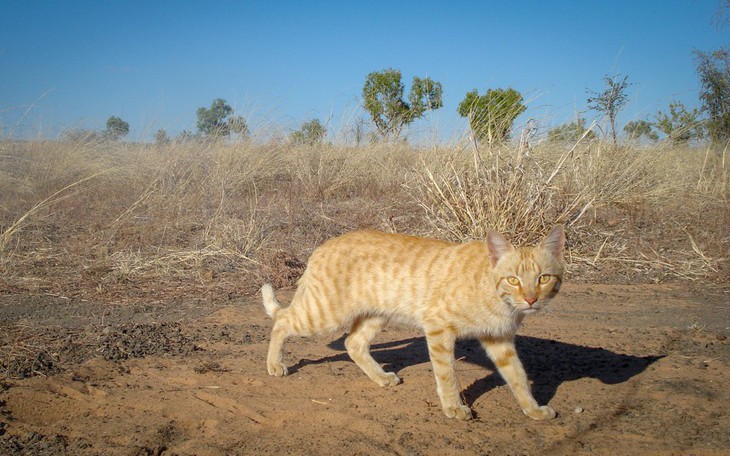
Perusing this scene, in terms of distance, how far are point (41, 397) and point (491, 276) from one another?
2.81m

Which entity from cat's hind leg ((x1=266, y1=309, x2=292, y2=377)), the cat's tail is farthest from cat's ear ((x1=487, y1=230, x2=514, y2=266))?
the cat's tail

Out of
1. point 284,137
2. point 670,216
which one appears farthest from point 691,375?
point 284,137

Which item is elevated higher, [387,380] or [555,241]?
[555,241]

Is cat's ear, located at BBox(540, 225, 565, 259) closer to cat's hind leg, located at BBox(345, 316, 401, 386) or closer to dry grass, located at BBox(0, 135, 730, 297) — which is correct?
cat's hind leg, located at BBox(345, 316, 401, 386)

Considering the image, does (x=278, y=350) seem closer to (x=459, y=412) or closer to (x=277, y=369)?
(x=277, y=369)

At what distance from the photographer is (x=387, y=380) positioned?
156 inches

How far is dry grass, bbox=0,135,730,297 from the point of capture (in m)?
6.91

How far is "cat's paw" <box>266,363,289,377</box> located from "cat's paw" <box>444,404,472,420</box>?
1220 millimetres

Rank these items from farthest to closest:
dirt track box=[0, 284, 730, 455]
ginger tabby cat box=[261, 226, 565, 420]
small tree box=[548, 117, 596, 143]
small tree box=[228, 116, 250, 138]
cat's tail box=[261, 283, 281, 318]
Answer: small tree box=[228, 116, 250, 138]
small tree box=[548, 117, 596, 143]
cat's tail box=[261, 283, 281, 318]
ginger tabby cat box=[261, 226, 565, 420]
dirt track box=[0, 284, 730, 455]

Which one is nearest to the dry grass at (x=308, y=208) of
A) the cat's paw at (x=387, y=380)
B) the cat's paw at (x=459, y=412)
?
the cat's paw at (x=387, y=380)

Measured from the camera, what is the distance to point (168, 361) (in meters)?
4.22

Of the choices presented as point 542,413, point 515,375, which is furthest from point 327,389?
point 542,413

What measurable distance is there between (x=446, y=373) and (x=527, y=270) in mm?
790

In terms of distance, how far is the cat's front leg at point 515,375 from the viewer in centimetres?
340
